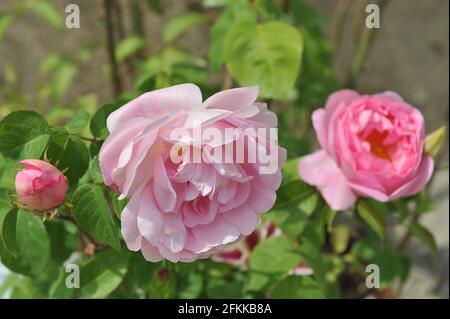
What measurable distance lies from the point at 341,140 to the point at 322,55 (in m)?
0.33

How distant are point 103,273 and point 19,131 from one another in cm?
21

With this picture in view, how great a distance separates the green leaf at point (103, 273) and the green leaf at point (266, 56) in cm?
27

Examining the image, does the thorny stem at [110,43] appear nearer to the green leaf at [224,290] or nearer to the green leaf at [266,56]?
the green leaf at [266,56]

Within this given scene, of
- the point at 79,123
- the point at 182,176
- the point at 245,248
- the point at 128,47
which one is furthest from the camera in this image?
the point at 128,47

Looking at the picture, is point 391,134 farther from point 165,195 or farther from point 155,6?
point 155,6

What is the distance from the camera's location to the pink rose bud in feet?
1.83

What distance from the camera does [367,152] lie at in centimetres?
73

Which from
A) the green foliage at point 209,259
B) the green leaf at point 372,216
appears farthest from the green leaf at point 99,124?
the green leaf at point 372,216

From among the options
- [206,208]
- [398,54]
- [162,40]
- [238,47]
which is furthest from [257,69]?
[398,54]

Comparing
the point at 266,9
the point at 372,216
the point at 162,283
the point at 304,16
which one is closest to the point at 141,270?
the point at 162,283

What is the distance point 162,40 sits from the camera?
146cm

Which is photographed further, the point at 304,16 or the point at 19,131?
the point at 304,16

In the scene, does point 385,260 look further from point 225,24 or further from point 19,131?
point 19,131

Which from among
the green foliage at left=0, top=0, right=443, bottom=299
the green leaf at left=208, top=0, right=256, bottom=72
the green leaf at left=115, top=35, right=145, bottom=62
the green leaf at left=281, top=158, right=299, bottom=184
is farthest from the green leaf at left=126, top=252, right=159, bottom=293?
the green leaf at left=115, top=35, right=145, bottom=62
